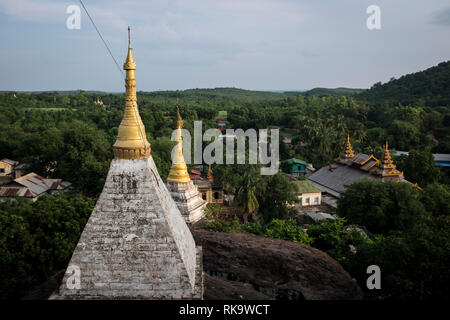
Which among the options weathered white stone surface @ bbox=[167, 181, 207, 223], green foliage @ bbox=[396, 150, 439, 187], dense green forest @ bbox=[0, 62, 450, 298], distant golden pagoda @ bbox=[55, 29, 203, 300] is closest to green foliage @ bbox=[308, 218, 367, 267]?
dense green forest @ bbox=[0, 62, 450, 298]

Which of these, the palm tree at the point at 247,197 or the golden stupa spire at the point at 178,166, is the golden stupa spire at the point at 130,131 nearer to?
the golden stupa spire at the point at 178,166

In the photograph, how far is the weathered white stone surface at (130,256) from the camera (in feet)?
26.4

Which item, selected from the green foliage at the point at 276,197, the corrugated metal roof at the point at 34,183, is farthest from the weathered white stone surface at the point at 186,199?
the corrugated metal roof at the point at 34,183

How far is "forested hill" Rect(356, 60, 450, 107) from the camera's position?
8764cm

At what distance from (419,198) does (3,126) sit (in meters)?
53.6

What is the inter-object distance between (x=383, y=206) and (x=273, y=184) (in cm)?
965

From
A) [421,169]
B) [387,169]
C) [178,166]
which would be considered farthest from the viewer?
[421,169]

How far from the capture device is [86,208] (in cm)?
1856

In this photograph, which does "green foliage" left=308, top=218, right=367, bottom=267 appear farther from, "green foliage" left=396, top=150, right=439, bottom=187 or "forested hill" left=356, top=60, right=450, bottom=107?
"forested hill" left=356, top=60, right=450, bottom=107

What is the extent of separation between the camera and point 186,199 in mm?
18922

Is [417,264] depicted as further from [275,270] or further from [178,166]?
[178,166]

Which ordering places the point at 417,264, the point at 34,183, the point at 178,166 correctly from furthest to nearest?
the point at 34,183 → the point at 178,166 → the point at 417,264

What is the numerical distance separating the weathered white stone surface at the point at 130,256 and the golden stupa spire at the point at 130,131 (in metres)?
1.08

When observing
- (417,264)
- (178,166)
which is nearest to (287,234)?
(178,166)
